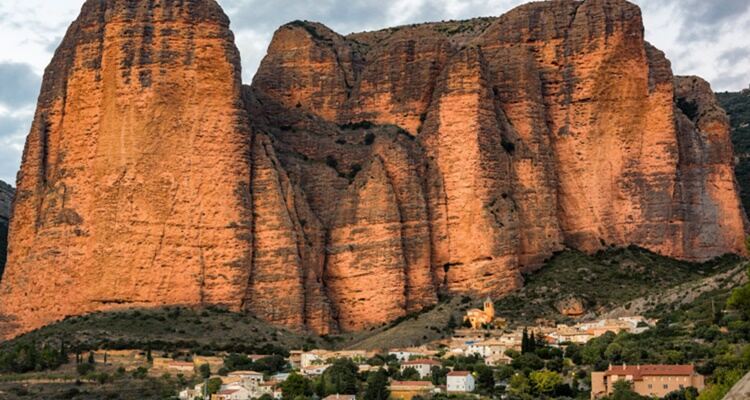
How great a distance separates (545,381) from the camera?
6506 cm

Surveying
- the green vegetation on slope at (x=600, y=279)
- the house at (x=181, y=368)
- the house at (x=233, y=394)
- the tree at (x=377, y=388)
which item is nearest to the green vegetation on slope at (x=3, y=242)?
the house at (x=181, y=368)

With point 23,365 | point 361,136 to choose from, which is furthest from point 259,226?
point 23,365

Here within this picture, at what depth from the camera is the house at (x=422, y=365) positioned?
236 feet

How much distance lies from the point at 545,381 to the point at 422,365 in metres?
8.97

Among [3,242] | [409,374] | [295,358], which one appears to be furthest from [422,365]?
[3,242]

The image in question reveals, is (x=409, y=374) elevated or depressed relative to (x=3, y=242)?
depressed

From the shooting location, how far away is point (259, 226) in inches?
3413

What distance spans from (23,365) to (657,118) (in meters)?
41.1

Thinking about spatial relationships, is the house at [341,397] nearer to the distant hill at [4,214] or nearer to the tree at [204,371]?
the tree at [204,371]

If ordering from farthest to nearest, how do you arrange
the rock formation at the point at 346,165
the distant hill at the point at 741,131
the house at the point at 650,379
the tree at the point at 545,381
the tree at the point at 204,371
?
the distant hill at the point at 741,131
the rock formation at the point at 346,165
the tree at the point at 204,371
the tree at the point at 545,381
the house at the point at 650,379

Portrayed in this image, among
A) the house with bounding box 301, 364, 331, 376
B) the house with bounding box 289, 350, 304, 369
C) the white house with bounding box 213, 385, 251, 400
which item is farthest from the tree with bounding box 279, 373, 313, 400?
the house with bounding box 289, 350, 304, 369

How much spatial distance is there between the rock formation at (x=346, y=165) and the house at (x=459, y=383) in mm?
18388

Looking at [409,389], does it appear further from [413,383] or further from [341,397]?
[341,397]

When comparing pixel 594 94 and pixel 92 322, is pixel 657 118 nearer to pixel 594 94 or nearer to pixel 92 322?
pixel 594 94
